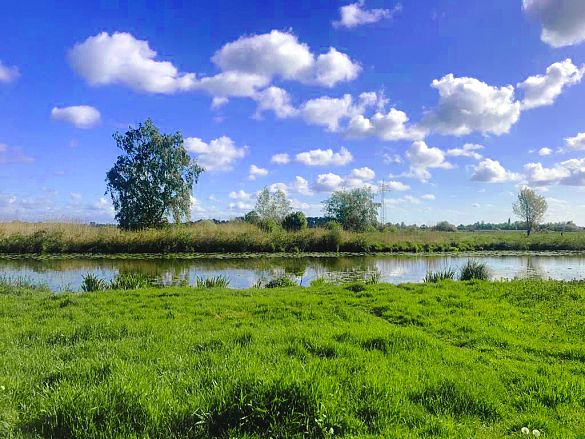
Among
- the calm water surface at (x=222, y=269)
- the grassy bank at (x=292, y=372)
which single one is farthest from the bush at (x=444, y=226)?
the grassy bank at (x=292, y=372)

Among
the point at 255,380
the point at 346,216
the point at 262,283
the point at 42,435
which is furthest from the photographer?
the point at 346,216

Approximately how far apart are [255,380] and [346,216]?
1966 inches

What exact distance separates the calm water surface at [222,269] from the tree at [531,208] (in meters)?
43.2

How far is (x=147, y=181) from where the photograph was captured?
1614 inches

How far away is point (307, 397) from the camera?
3354 mm

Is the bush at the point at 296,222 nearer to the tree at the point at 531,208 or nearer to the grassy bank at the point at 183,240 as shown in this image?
the grassy bank at the point at 183,240

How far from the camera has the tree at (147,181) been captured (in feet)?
134

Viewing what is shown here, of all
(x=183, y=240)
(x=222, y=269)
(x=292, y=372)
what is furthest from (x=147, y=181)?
(x=292, y=372)

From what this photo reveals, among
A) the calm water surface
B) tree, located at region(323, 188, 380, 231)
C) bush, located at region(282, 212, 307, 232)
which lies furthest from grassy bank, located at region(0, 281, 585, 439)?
tree, located at region(323, 188, 380, 231)

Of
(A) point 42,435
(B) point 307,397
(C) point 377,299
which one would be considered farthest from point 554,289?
(A) point 42,435

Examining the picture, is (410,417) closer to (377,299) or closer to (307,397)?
(307,397)

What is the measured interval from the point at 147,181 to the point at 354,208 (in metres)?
29.1

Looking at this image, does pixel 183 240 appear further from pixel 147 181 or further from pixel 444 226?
pixel 444 226

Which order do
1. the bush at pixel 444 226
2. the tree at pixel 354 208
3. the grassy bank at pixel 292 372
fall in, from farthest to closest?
the bush at pixel 444 226
the tree at pixel 354 208
the grassy bank at pixel 292 372
